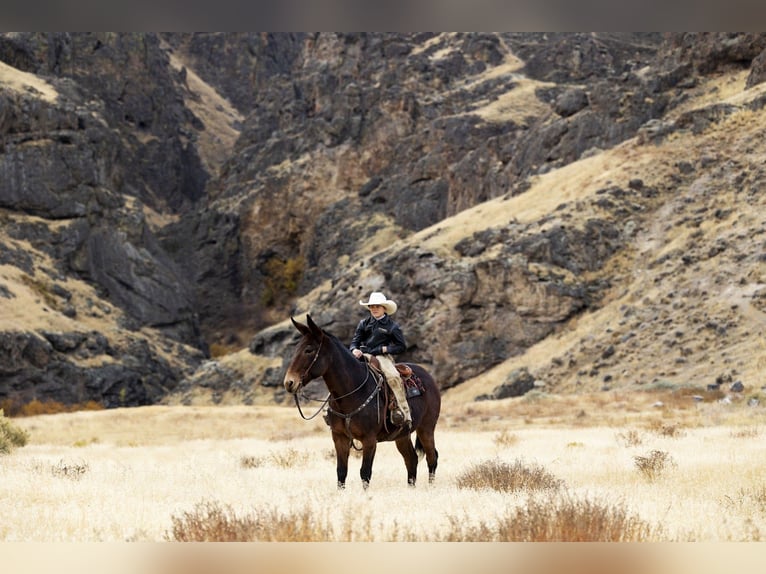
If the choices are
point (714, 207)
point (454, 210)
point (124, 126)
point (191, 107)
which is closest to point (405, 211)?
point (454, 210)

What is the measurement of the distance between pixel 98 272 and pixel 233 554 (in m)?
94.0

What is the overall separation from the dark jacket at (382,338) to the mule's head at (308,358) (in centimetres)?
129

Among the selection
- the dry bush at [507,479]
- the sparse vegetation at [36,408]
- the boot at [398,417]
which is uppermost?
the boot at [398,417]

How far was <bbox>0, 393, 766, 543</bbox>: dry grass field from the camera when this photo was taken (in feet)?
26.0

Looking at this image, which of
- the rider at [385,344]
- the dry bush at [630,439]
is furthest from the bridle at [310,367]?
the dry bush at [630,439]

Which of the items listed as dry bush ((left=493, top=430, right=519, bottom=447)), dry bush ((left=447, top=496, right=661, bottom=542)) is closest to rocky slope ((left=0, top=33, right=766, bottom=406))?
dry bush ((left=493, top=430, right=519, bottom=447))

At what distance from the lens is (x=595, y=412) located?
102 ft

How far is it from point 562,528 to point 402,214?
93.6 metres

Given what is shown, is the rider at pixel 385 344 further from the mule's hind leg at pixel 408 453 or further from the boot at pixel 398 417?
the mule's hind leg at pixel 408 453

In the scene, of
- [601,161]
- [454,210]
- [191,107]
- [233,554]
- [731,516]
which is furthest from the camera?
[191,107]

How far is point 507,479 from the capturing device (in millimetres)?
12000

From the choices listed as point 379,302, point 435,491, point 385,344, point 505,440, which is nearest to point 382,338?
point 385,344

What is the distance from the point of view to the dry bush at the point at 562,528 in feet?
24.5

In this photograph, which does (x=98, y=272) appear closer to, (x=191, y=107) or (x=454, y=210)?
(x=454, y=210)
